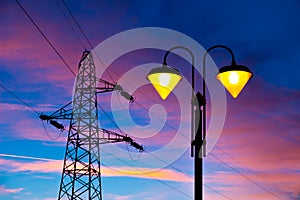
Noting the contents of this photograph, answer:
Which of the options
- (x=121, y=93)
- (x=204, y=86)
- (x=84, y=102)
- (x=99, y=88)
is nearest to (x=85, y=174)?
(x=84, y=102)

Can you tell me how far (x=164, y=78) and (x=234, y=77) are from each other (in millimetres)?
1311

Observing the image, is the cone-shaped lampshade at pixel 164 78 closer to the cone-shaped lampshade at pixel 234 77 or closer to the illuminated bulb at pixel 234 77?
the cone-shaped lampshade at pixel 234 77

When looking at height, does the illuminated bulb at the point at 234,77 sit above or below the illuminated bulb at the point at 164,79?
below

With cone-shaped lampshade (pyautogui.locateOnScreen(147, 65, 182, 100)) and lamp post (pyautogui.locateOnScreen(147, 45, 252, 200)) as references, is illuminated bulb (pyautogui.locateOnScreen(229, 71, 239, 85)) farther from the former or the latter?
cone-shaped lampshade (pyautogui.locateOnScreen(147, 65, 182, 100))

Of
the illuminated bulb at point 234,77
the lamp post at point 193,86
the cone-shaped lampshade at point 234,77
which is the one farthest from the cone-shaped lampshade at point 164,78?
the illuminated bulb at point 234,77

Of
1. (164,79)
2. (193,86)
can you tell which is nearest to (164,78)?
(164,79)

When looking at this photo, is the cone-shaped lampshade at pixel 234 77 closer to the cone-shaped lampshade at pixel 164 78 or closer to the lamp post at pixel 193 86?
the lamp post at pixel 193 86

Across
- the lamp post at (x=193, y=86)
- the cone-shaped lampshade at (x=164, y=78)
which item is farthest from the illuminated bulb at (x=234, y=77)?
the cone-shaped lampshade at (x=164, y=78)

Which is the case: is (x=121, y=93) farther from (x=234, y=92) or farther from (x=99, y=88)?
(x=234, y=92)

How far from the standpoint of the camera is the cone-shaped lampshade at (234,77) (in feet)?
24.4

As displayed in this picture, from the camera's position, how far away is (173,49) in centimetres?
835

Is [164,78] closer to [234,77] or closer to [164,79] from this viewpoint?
[164,79]

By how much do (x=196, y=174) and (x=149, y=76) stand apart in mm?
2113

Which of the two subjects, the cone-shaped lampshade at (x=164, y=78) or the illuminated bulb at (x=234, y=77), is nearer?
the illuminated bulb at (x=234, y=77)
